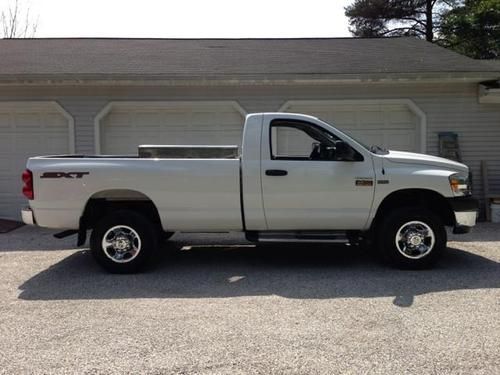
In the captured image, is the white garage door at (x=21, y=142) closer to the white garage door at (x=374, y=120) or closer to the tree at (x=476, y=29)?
the white garage door at (x=374, y=120)

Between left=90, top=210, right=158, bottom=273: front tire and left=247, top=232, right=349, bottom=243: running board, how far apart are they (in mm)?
1329

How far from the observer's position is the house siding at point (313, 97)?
1119 centimetres

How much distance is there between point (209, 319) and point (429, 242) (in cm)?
323

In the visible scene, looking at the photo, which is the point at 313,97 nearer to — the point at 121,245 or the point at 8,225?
the point at 121,245

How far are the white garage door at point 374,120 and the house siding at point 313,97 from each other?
20cm

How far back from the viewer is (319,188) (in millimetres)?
6684

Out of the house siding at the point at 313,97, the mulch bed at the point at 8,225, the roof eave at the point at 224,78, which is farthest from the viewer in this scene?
the house siding at the point at 313,97

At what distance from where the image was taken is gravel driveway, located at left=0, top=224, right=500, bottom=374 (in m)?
4.00

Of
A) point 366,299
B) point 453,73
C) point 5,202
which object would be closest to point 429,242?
point 366,299

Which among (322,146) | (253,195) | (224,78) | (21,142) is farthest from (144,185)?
(21,142)

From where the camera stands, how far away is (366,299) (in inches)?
218

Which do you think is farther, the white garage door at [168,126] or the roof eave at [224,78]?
the white garage door at [168,126]

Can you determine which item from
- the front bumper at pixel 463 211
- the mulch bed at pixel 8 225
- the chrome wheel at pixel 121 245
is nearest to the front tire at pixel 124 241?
the chrome wheel at pixel 121 245

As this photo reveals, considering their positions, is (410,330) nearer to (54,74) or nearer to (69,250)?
(69,250)
